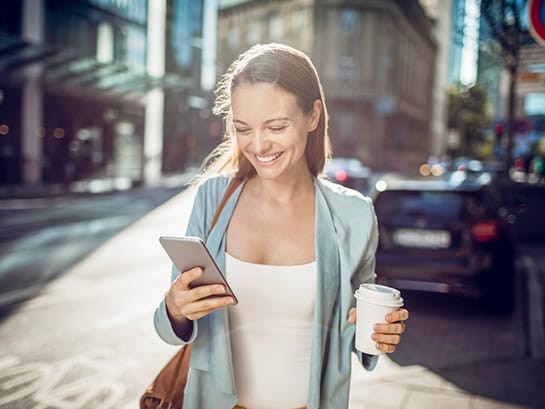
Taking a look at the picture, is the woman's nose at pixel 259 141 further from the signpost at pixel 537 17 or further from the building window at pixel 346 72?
the building window at pixel 346 72

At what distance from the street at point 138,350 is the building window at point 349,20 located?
4588 cm

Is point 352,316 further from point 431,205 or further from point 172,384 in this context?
point 431,205

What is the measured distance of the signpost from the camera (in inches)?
136

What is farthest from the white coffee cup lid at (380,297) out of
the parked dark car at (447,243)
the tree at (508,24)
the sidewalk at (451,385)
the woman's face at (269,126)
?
the tree at (508,24)

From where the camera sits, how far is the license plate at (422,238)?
5836mm

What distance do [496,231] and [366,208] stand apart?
4.46 metres

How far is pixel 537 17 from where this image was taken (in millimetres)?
3473

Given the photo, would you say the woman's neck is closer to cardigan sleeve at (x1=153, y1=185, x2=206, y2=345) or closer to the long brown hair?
the long brown hair

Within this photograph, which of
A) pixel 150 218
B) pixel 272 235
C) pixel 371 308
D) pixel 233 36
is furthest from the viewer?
pixel 233 36

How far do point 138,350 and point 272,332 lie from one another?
123 inches

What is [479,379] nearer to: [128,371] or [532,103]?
[128,371]

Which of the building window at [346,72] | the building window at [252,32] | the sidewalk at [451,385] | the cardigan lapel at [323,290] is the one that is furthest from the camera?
the building window at [252,32]

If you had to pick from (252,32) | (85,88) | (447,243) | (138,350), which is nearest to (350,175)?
(85,88)

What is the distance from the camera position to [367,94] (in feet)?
169
